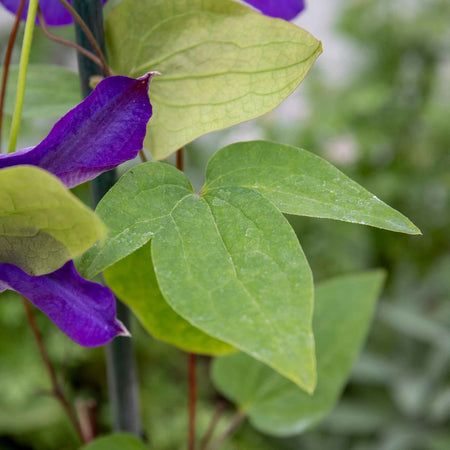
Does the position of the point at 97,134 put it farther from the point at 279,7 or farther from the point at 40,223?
the point at 279,7

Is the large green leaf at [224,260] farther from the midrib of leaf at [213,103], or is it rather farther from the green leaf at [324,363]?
the green leaf at [324,363]

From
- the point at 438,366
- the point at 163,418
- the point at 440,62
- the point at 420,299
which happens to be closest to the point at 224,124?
the point at 163,418

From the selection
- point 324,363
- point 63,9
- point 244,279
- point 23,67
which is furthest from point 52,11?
point 324,363

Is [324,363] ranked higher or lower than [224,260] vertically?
lower

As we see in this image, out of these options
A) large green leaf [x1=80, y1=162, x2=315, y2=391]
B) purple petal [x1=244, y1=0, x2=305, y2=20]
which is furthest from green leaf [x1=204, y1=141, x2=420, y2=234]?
purple petal [x1=244, y1=0, x2=305, y2=20]

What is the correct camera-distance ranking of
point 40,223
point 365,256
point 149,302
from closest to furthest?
point 40,223
point 149,302
point 365,256

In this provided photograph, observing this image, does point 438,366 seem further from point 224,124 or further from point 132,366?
point 224,124

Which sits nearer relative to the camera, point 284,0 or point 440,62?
point 284,0
